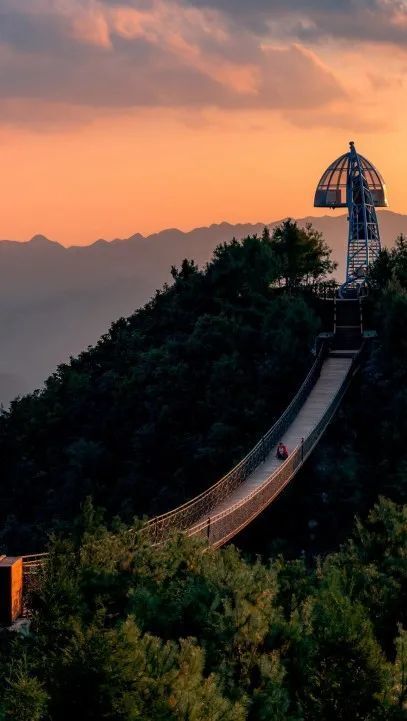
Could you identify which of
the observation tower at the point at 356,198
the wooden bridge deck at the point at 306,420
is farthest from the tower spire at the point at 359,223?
the wooden bridge deck at the point at 306,420

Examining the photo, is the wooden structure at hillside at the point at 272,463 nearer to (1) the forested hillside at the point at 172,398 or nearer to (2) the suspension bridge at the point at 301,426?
(2) the suspension bridge at the point at 301,426

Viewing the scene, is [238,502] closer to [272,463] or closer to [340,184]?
[272,463]

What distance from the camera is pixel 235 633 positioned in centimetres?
2045

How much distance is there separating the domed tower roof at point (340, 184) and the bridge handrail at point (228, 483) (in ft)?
30.0

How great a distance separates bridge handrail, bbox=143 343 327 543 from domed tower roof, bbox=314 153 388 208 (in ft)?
30.0

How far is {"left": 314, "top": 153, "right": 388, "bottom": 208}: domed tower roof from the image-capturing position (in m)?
51.8

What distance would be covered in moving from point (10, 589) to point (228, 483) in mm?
12829

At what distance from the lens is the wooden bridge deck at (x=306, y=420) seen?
33781 millimetres

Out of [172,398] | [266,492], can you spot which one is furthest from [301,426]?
[172,398]

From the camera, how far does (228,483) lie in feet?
112

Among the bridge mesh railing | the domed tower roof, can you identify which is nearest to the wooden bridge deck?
the bridge mesh railing

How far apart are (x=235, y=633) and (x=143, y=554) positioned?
11.5 ft

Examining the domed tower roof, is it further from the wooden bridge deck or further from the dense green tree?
the wooden bridge deck

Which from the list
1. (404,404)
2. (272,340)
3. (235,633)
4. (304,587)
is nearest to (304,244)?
(272,340)
